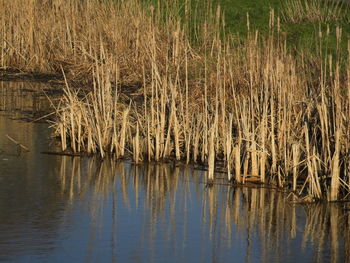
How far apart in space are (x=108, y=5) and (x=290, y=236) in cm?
938

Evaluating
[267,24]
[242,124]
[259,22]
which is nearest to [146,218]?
[242,124]

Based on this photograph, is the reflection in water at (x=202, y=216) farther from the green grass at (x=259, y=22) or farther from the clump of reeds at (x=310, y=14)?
the clump of reeds at (x=310, y=14)

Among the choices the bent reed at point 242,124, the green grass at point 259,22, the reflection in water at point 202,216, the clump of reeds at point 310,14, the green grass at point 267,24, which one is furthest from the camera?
the clump of reeds at point 310,14

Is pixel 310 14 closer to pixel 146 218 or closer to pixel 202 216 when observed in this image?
pixel 202 216

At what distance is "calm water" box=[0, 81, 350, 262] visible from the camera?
6.53 metres

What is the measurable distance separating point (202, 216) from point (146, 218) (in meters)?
0.48

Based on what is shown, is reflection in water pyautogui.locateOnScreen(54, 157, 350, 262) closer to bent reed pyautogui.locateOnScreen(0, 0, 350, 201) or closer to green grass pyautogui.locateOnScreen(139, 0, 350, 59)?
bent reed pyautogui.locateOnScreen(0, 0, 350, 201)

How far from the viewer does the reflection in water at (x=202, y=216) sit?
262 inches

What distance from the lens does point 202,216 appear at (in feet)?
24.8

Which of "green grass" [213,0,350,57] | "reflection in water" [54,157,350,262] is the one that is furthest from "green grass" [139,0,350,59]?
"reflection in water" [54,157,350,262]

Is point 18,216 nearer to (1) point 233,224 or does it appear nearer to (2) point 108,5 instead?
(1) point 233,224

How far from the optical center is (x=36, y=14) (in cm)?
1636

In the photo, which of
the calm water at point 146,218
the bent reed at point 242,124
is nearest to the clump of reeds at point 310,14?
the bent reed at point 242,124

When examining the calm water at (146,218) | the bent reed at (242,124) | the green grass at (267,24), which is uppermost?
the green grass at (267,24)
